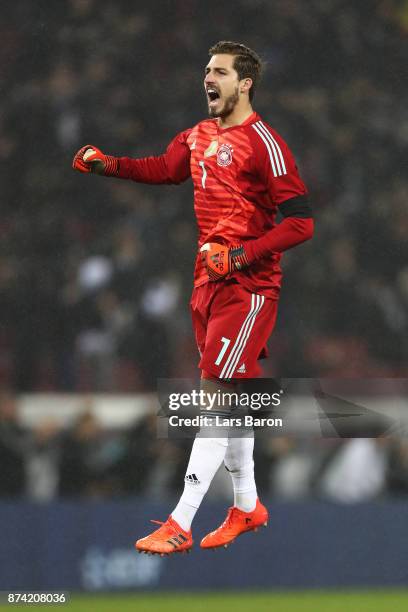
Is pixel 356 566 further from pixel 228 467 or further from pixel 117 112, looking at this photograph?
pixel 228 467

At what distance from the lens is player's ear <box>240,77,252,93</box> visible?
246 inches

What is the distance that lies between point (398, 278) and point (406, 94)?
7.98ft

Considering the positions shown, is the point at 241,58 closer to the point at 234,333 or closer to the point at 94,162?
the point at 94,162

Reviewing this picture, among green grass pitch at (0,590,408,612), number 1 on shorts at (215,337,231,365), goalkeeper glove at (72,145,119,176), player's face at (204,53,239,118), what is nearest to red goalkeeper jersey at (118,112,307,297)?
player's face at (204,53,239,118)

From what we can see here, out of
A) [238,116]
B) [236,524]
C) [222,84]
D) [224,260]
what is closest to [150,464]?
[236,524]

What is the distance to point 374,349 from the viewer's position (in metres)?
13.7

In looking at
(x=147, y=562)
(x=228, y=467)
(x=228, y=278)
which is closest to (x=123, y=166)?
(x=228, y=278)

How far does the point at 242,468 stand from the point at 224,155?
151 cm

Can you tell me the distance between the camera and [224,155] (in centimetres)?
627

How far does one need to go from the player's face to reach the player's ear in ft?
0.09

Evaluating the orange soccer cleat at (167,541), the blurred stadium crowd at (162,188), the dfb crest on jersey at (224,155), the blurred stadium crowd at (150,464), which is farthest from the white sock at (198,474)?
the blurred stadium crowd at (162,188)

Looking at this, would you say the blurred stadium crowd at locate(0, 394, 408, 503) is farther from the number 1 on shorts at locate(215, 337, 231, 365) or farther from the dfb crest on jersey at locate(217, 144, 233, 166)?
the dfb crest on jersey at locate(217, 144, 233, 166)

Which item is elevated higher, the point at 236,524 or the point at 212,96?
the point at 212,96

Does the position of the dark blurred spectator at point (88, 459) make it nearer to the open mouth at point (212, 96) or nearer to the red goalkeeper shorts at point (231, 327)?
the red goalkeeper shorts at point (231, 327)
